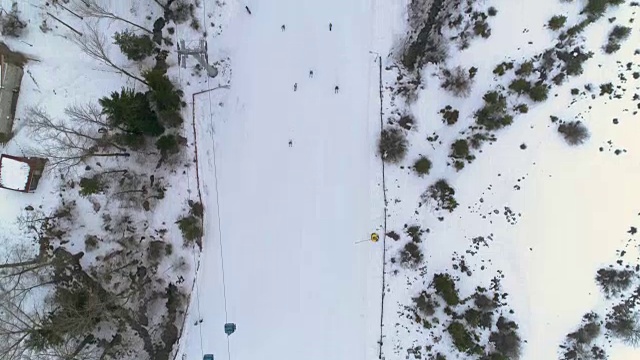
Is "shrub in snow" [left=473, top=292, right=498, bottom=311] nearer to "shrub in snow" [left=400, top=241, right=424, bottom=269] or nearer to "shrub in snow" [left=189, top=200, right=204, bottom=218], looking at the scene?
"shrub in snow" [left=400, top=241, right=424, bottom=269]

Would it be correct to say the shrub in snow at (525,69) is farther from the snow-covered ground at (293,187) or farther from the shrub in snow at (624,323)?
the shrub in snow at (624,323)

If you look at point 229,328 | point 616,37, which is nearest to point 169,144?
point 229,328

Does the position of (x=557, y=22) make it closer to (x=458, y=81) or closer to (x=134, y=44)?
(x=458, y=81)

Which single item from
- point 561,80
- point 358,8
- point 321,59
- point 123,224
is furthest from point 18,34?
point 561,80

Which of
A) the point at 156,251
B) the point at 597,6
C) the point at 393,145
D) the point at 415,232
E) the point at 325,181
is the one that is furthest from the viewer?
the point at 325,181

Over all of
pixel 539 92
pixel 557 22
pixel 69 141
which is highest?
pixel 557 22

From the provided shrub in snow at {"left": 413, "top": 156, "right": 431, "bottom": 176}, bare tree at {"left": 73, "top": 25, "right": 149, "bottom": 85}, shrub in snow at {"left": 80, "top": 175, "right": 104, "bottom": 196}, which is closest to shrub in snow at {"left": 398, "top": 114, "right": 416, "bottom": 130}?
shrub in snow at {"left": 413, "top": 156, "right": 431, "bottom": 176}

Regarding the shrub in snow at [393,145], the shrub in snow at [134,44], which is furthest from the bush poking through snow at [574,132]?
the shrub in snow at [134,44]
